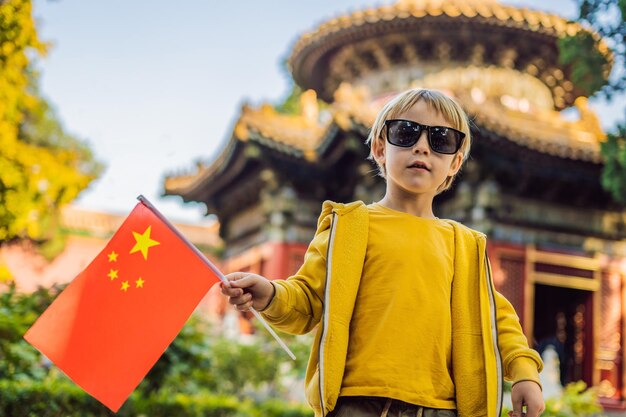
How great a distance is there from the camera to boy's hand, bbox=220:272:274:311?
6.46 feet

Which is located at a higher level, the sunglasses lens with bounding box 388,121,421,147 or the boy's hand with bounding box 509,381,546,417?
the sunglasses lens with bounding box 388,121,421,147

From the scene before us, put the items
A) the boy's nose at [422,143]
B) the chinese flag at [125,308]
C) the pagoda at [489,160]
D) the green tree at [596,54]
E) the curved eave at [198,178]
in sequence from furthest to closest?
the curved eave at [198,178], the pagoda at [489,160], the green tree at [596,54], the chinese flag at [125,308], the boy's nose at [422,143]

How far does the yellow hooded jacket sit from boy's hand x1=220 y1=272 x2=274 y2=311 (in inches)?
1.1

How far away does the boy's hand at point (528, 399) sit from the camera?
1.95 meters

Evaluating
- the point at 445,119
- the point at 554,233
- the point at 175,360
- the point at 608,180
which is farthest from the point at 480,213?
the point at 445,119

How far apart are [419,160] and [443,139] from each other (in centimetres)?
10

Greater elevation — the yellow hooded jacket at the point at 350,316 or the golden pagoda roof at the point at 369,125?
the golden pagoda roof at the point at 369,125

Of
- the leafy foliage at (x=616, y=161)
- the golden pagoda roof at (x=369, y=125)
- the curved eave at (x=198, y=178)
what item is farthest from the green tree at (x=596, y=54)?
the curved eave at (x=198, y=178)

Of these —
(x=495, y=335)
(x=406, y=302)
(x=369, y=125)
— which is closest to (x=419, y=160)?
(x=406, y=302)

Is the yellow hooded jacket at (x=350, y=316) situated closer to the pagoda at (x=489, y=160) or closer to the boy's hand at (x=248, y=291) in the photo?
the boy's hand at (x=248, y=291)

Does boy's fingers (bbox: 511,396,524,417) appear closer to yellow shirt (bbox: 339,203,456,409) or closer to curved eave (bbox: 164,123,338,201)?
yellow shirt (bbox: 339,203,456,409)

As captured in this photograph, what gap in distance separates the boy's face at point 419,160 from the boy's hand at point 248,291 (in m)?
0.48

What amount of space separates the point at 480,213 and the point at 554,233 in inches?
51.6

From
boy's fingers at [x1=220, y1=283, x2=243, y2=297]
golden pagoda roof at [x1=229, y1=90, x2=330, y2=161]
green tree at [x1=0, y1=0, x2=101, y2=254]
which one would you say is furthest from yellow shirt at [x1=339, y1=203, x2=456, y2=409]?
golden pagoda roof at [x1=229, y1=90, x2=330, y2=161]
